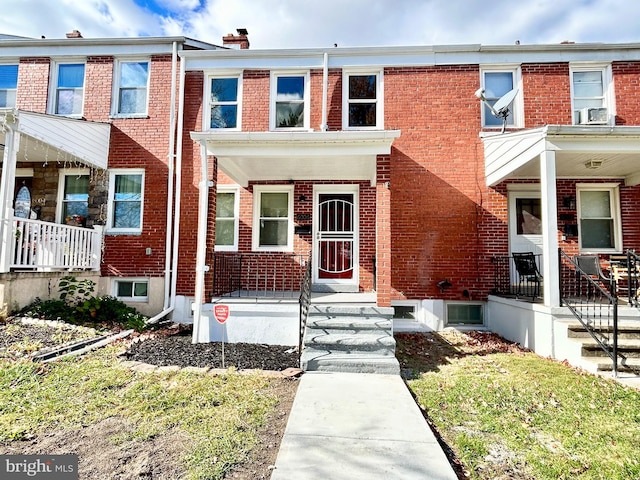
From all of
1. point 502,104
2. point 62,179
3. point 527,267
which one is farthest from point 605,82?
point 62,179

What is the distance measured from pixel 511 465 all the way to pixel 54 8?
13721 mm

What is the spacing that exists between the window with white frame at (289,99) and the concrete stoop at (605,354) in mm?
7130

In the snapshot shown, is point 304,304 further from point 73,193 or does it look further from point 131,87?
point 131,87

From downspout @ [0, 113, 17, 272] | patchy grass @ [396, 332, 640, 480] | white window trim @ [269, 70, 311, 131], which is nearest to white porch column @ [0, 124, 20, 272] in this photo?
downspout @ [0, 113, 17, 272]

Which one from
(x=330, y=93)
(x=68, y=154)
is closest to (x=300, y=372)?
(x=330, y=93)

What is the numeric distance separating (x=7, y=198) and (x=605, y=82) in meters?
13.2

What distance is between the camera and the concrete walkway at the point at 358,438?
264 centimetres

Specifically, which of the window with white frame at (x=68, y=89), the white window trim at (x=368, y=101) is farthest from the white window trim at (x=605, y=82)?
the window with white frame at (x=68, y=89)

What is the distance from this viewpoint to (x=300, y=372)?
4.96 metres

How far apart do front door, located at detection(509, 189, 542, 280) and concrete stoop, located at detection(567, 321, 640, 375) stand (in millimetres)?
2686

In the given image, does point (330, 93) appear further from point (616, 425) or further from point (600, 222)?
point (616, 425)

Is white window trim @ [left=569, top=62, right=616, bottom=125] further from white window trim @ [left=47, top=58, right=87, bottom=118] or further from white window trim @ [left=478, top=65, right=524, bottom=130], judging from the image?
white window trim @ [left=47, top=58, right=87, bottom=118]

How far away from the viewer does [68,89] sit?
29.8 feet

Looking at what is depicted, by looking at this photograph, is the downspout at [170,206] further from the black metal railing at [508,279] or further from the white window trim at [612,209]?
the white window trim at [612,209]
